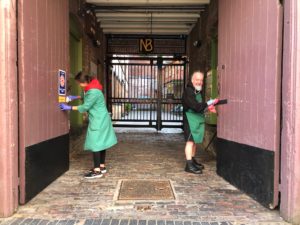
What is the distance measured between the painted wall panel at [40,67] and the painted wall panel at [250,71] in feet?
8.13

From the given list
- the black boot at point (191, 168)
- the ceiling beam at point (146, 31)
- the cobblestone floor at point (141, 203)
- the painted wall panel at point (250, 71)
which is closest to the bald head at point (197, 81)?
the painted wall panel at point (250, 71)

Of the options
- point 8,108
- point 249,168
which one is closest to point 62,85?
point 8,108

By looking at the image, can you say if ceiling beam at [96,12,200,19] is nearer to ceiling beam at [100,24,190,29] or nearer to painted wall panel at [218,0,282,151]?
ceiling beam at [100,24,190,29]

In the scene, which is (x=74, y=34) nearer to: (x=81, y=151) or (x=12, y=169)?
(x=81, y=151)

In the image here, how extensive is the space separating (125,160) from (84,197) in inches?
97.1

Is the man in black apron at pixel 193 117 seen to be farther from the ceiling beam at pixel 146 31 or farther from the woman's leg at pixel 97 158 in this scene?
the ceiling beam at pixel 146 31

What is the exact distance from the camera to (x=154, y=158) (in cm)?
671

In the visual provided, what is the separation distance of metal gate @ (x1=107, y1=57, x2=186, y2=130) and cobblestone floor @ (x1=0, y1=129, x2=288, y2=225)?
6.07 m

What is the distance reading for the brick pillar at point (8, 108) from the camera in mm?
3293

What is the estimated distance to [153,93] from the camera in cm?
1216

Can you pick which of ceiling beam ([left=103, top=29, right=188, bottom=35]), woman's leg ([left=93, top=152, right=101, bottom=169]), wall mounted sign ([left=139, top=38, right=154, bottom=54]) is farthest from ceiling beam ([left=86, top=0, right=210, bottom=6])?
woman's leg ([left=93, top=152, right=101, bottom=169])

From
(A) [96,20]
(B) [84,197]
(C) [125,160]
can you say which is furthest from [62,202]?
(A) [96,20]

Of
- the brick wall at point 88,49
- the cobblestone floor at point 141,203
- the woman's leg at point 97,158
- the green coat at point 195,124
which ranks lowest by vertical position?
the cobblestone floor at point 141,203

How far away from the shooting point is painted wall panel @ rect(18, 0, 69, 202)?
3.64 m
